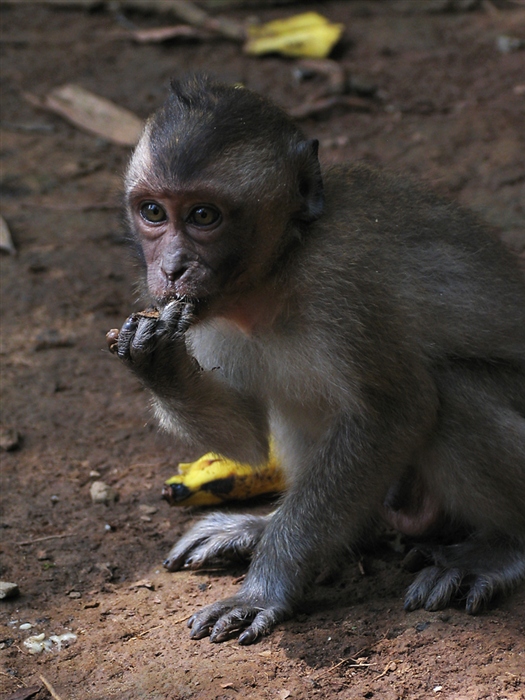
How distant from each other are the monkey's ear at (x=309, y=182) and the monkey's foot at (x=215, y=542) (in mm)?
2047

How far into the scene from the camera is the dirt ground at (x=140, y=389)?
4.63 m

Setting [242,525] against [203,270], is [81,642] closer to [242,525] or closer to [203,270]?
[242,525]

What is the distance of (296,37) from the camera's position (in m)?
13.0

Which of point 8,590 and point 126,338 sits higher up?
point 126,338

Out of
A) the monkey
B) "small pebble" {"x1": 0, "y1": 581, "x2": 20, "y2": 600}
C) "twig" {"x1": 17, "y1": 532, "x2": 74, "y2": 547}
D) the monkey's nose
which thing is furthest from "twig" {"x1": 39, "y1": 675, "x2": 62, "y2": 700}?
the monkey's nose

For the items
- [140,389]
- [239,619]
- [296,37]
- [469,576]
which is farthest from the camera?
[296,37]

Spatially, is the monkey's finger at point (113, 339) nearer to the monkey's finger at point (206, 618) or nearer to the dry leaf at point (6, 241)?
the monkey's finger at point (206, 618)

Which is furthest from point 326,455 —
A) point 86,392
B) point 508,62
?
point 508,62

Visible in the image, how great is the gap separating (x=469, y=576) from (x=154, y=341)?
7.14ft

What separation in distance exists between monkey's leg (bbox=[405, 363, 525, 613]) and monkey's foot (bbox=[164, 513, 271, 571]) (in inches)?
44.9

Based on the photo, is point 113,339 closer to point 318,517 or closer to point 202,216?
point 202,216

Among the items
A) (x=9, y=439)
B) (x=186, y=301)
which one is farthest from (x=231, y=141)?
(x=9, y=439)

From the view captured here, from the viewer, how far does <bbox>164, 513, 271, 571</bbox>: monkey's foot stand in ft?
19.1

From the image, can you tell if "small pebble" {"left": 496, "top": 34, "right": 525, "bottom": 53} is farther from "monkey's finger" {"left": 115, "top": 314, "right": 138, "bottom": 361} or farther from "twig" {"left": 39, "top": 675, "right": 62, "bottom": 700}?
"twig" {"left": 39, "top": 675, "right": 62, "bottom": 700}
